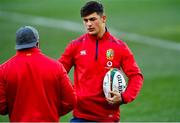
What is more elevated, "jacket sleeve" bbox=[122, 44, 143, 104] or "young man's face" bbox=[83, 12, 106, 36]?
"young man's face" bbox=[83, 12, 106, 36]

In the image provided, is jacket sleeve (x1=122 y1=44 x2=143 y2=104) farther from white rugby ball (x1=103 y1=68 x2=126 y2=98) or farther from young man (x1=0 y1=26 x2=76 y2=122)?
young man (x1=0 y1=26 x2=76 y2=122)

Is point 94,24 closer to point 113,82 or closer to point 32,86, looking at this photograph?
point 113,82

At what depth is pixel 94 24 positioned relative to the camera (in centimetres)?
1111

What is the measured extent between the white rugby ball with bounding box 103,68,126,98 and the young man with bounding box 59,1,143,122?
7cm

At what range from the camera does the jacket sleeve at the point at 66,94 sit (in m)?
9.66

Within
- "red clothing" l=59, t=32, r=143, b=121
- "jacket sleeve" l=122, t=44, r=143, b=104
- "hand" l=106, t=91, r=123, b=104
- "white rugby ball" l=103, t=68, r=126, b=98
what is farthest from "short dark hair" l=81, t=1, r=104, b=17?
"hand" l=106, t=91, r=123, b=104

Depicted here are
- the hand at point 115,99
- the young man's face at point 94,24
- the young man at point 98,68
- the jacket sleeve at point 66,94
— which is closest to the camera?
the jacket sleeve at point 66,94

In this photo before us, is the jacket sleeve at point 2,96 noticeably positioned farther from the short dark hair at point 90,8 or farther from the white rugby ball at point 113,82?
the short dark hair at point 90,8

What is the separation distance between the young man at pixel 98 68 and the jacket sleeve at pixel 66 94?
103cm

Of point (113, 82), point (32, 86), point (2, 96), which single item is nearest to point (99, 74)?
point (113, 82)

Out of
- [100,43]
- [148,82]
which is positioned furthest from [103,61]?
[148,82]

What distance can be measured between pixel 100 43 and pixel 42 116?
6.66ft

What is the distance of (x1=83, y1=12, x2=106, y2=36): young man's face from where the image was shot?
36.4ft

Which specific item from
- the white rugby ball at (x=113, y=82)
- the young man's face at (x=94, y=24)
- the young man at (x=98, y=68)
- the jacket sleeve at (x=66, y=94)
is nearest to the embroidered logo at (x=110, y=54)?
the young man at (x=98, y=68)
